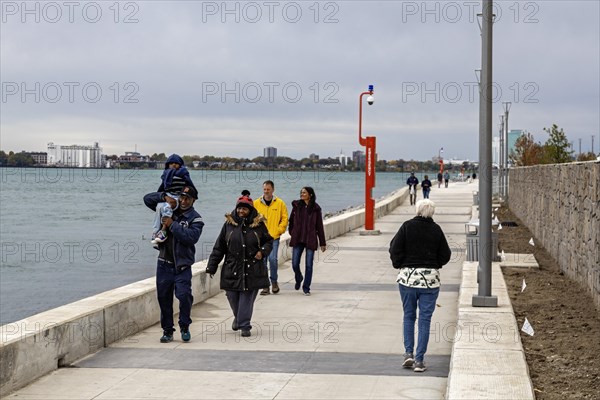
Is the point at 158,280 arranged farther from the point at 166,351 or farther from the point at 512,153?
the point at 512,153

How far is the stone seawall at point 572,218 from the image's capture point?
1290 cm

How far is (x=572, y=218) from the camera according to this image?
51.7ft

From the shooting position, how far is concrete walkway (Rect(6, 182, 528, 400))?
27.9ft

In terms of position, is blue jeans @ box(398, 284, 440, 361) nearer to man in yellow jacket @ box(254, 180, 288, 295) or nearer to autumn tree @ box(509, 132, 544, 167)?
man in yellow jacket @ box(254, 180, 288, 295)

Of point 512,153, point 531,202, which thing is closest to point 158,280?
point 531,202

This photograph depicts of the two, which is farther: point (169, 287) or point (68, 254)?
point (68, 254)

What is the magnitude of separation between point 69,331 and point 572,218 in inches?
367

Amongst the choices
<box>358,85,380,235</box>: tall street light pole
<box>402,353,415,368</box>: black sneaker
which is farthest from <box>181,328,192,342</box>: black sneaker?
<box>358,85,380,235</box>: tall street light pole

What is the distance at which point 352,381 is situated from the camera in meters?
8.91

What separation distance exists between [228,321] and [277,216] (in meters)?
2.95

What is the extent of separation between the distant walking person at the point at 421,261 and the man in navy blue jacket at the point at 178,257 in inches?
97.9

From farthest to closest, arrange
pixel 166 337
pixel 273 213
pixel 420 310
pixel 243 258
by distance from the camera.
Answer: pixel 273 213 < pixel 243 258 < pixel 166 337 < pixel 420 310

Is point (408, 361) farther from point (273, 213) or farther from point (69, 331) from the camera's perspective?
point (273, 213)

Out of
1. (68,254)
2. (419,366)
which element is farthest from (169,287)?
(68,254)
